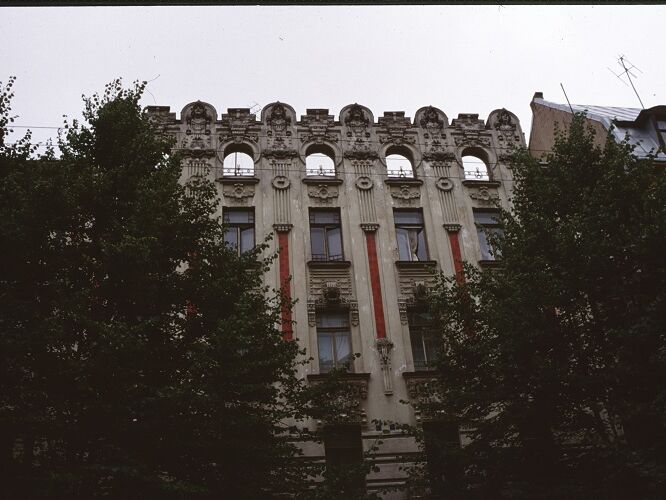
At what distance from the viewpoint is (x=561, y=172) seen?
1367 cm

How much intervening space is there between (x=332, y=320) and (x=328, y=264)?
1607mm

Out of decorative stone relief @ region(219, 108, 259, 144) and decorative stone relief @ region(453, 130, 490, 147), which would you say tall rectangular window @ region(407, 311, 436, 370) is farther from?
decorative stone relief @ region(219, 108, 259, 144)

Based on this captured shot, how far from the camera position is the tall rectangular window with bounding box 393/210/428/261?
1808 centimetres

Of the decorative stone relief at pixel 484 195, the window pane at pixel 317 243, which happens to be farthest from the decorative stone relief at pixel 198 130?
the decorative stone relief at pixel 484 195

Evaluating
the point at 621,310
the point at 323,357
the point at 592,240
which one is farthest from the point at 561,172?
the point at 323,357

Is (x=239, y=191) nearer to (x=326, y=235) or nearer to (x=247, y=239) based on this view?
(x=247, y=239)

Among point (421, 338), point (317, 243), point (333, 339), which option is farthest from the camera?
point (317, 243)

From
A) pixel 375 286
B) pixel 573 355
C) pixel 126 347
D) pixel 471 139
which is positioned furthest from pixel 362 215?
pixel 126 347

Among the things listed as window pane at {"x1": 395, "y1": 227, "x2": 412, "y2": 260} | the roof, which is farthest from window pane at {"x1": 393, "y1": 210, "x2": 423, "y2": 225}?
the roof

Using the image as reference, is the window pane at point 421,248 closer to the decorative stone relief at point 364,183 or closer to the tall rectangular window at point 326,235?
the decorative stone relief at point 364,183

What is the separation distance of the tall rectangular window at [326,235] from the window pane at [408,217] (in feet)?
5.92

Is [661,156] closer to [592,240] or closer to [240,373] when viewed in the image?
[592,240]

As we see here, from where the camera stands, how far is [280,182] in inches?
739

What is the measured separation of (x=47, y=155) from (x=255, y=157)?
27.4ft
